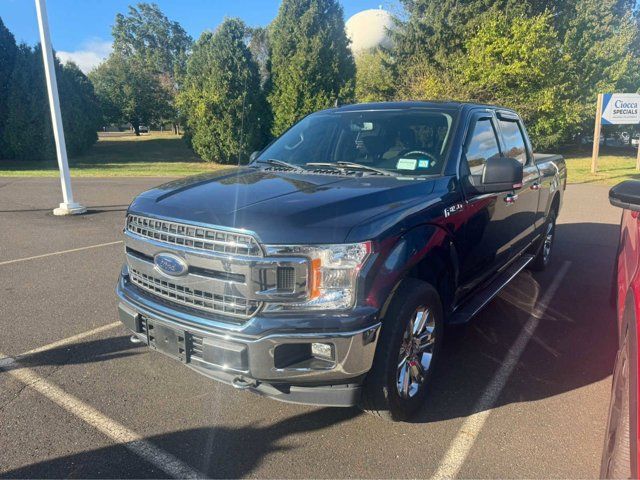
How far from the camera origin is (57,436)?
2764 millimetres

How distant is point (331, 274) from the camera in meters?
2.43

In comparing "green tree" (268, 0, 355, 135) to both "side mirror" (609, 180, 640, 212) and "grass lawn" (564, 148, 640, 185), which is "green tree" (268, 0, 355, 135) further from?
"side mirror" (609, 180, 640, 212)

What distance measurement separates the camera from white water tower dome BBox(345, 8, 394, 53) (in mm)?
37406

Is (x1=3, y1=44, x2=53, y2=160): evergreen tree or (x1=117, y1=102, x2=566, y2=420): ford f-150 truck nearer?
(x1=117, y1=102, x2=566, y2=420): ford f-150 truck

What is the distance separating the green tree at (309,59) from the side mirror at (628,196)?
20.9m

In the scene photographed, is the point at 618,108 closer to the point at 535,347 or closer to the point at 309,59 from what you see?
the point at 309,59

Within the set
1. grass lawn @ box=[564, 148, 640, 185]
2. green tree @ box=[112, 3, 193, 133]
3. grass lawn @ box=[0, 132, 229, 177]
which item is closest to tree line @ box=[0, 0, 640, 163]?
grass lawn @ box=[0, 132, 229, 177]

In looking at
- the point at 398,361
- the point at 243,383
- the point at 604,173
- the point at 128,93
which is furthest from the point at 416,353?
the point at 128,93

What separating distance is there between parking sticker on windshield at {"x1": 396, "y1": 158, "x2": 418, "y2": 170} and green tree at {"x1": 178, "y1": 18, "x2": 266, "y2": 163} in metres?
19.9

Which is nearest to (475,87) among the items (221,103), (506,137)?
(221,103)

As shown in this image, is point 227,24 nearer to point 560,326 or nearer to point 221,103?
point 221,103

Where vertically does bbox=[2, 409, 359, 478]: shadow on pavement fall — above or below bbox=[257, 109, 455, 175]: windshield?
below

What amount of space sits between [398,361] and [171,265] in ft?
4.64

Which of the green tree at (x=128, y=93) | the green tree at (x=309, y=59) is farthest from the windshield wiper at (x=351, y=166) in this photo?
the green tree at (x=128, y=93)
